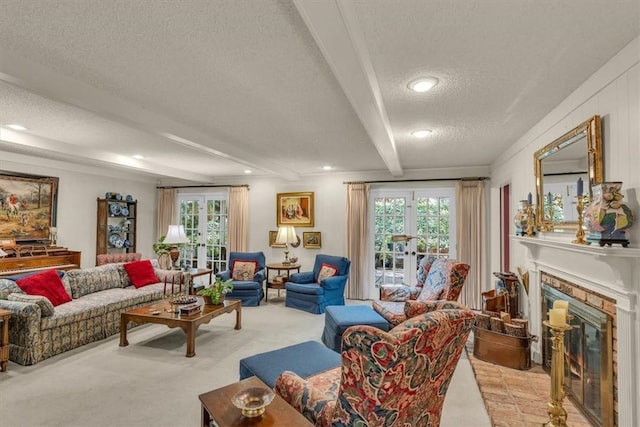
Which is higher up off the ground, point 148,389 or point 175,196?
point 175,196

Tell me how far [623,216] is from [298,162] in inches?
162

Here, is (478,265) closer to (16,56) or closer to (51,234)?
(16,56)

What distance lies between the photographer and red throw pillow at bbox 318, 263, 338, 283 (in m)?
5.33

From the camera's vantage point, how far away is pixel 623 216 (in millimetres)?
1776

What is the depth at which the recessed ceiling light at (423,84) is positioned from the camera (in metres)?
2.22

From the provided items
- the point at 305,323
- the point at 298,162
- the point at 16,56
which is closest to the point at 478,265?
the point at 305,323

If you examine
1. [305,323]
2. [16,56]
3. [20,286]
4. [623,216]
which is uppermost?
[16,56]

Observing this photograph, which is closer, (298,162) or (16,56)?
(16,56)

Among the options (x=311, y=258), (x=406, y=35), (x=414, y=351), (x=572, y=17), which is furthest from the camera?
(x=311, y=258)

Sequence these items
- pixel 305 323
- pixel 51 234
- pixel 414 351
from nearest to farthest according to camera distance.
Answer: pixel 414 351
pixel 305 323
pixel 51 234

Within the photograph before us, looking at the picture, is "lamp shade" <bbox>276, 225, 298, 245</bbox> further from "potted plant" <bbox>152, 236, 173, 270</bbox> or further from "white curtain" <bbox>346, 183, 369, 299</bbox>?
"potted plant" <bbox>152, 236, 173, 270</bbox>

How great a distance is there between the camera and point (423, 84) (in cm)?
229

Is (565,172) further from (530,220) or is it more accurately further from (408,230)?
(408,230)

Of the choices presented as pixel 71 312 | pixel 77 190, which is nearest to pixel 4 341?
pixel 71 312
